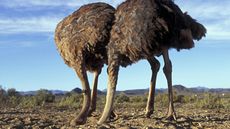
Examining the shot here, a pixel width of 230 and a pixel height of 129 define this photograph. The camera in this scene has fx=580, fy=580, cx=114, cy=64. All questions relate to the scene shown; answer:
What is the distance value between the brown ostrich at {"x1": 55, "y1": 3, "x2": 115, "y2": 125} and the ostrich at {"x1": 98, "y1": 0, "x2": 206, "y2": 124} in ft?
0.89

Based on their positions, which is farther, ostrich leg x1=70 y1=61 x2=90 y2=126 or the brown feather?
ostrich leg x1=70 y1=61 x2=90 y2=126

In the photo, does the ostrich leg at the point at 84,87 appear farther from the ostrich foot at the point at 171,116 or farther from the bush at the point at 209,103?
the bush at the point at 209,103

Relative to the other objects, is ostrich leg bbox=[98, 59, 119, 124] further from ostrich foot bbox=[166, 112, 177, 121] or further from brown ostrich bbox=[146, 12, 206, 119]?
ostrich foot bbox=[166, 112, 177, 121]

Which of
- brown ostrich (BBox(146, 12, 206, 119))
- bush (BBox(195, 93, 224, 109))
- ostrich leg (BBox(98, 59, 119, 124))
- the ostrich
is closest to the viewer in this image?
the ostrich

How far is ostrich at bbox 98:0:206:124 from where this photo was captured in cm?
1210

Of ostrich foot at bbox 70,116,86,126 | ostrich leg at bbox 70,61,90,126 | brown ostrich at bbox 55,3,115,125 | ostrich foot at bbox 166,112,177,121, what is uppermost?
brown ostrich at bbox 55,3,115,125

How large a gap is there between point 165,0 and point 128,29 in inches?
44.7

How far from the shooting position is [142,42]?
12070 mm

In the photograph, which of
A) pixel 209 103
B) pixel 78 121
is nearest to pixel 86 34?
pixel 78 121

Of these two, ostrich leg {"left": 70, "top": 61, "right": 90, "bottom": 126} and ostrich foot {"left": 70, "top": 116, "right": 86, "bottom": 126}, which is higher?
ostrich leg {"left": 70, "top": 61, "right": 90, "bottom": 126}

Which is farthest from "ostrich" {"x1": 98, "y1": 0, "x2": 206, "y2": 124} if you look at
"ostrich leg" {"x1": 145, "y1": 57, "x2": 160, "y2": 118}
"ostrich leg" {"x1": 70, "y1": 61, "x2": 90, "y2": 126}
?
"ostrich leg" {"x1": 145, "y1": 57, "x2": 160, "y2": 118}

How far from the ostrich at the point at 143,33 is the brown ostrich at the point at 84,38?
27cm

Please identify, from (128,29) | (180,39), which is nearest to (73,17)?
(128,29)

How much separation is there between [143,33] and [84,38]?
1493mm
